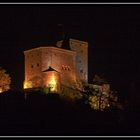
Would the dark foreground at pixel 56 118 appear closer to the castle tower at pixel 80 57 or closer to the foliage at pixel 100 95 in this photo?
the foliage at pixel 100 95

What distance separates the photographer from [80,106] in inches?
4579

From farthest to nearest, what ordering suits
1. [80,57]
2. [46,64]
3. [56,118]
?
[80,57] → [46,64] → [56,118]

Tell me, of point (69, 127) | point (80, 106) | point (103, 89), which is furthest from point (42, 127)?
point (103, 89)

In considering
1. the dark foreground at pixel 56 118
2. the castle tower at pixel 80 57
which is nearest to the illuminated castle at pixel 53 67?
the castle tower at pixel 80 57

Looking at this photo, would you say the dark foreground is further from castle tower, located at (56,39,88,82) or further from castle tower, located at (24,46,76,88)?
castle tower, located at (56,39,88,82)

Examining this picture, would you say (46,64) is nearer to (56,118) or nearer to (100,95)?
(100,95)

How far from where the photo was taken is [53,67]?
120 m

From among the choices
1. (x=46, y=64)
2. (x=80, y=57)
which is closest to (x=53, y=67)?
(x=46, y=64)

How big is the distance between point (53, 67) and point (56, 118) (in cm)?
1088

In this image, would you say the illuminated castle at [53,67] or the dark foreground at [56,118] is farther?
the illuminated castle at [53,67]

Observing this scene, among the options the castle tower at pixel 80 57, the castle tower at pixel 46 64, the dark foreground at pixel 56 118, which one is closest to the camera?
the dark foreground at pixel 56 118

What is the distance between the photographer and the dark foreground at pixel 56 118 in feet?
348

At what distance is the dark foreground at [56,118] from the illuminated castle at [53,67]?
3795 mm

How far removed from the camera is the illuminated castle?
118438 mm
